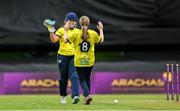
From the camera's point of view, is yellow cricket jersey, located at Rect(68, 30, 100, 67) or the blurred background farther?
the blurred background

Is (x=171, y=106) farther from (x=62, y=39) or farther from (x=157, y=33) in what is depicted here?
(x=157, y=33)

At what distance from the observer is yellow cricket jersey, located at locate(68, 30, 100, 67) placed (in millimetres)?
14266

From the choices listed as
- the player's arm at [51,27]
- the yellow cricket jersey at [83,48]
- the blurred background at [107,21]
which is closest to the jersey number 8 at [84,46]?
the yellow cricket jersey at [83,48]

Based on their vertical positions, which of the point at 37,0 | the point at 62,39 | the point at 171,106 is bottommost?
the point at 171,106

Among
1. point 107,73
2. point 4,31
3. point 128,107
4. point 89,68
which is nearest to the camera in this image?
point 128,107

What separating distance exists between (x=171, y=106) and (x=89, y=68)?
204cm

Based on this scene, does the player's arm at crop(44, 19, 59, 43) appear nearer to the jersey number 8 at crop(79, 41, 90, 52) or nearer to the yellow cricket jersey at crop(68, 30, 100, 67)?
the yellow cricket jersey at crop(68, 30, 100, 67)

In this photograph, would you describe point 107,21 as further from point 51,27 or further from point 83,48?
point 51,27

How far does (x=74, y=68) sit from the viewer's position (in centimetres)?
1459

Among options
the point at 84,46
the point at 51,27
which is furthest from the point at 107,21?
the point at 51,27

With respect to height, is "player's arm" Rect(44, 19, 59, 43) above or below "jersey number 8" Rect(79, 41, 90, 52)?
above

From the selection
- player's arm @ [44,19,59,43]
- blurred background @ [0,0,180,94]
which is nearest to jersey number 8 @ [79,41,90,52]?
player's arm @ [44,19,59,43]

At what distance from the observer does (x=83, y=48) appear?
14.3m

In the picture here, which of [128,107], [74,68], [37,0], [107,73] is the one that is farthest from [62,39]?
[37,0]
